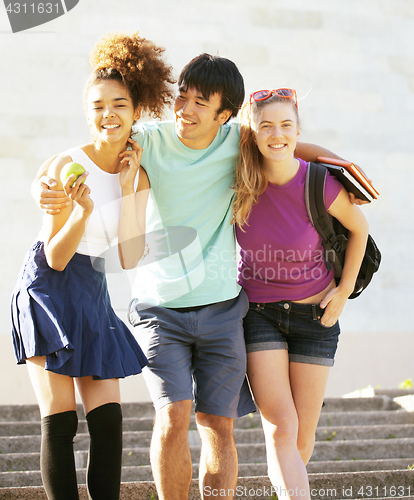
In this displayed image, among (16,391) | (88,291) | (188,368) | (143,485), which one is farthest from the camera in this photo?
(16,391)

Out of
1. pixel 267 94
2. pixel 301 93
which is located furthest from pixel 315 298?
pixel 301 93

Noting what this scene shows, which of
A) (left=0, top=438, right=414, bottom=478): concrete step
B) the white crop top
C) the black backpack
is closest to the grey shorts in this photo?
the white crop top

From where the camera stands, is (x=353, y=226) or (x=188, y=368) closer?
(x=188, y=368)

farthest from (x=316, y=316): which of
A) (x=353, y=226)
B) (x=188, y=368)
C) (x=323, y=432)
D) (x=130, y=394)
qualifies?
(x=130, y=394)

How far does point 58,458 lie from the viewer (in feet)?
6.50

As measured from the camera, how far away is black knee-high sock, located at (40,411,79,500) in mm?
1971

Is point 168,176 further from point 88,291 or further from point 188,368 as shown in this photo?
point 188,368

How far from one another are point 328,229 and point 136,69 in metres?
1.03

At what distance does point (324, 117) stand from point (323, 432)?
4.82 m

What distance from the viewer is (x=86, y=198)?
1.97 m

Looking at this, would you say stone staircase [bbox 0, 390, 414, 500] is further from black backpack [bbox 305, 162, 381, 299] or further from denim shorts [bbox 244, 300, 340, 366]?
black backpack [bbox 305, 162, 381, 299]

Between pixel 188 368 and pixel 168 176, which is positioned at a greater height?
pixel 168 176

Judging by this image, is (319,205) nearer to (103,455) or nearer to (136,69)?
(136,69)

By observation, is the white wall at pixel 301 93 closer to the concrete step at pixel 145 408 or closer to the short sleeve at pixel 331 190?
the concrete step at pixel 145 408
